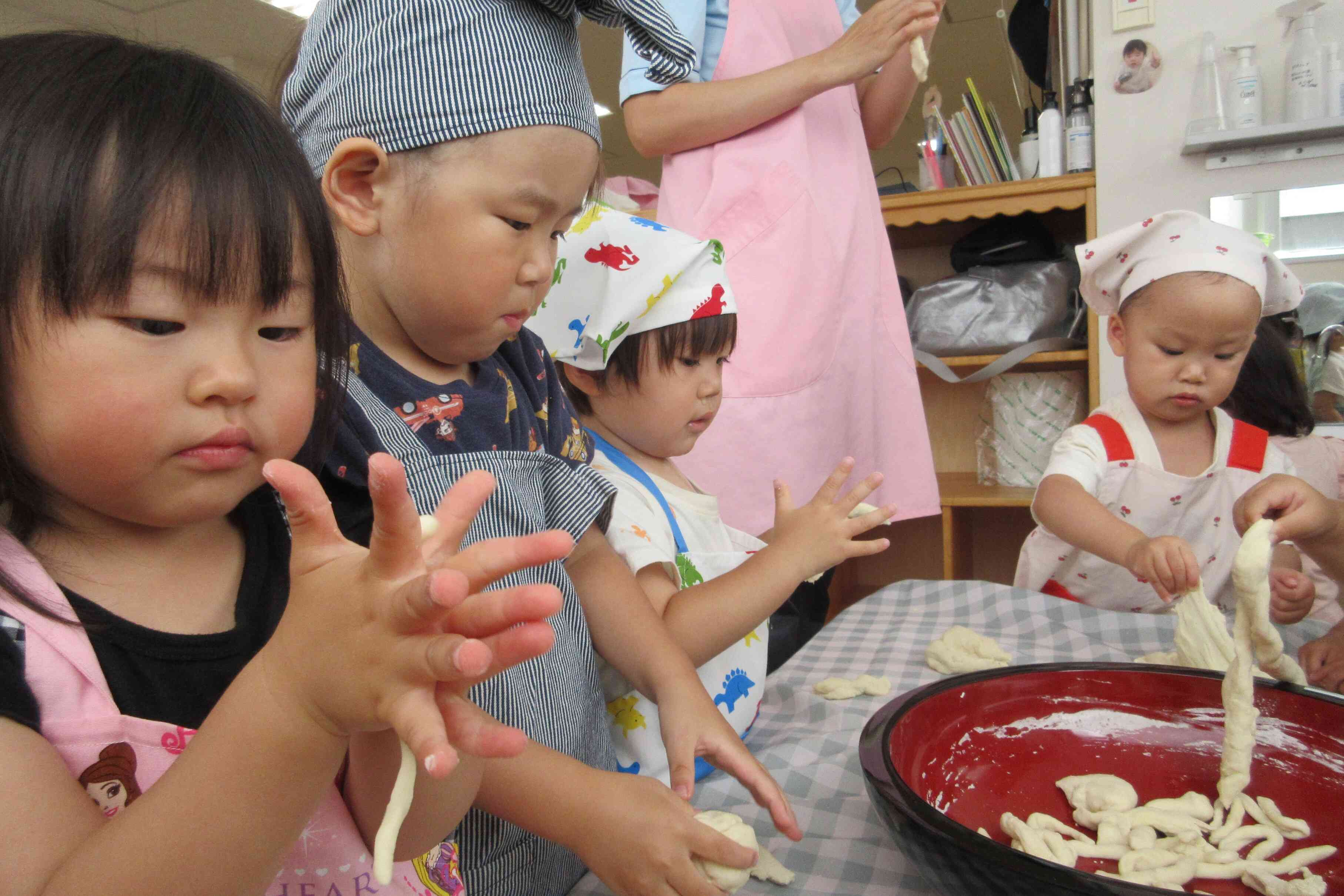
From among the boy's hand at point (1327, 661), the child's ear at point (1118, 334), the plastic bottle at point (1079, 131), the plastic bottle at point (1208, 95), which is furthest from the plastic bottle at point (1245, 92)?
the boy's hand at point (1327, 661)

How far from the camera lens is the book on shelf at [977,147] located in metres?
2.17

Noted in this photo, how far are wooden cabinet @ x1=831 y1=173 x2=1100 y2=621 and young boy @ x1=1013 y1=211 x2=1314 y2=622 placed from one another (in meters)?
0.75

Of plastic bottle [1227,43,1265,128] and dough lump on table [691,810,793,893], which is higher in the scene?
plastic bottle [1227,43,1265,128]

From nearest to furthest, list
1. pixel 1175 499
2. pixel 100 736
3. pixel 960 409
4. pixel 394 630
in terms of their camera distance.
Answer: pixel 394 630 < pixel 100 736 < pixel 1175 499 < pixel 960 409

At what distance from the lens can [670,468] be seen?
1043 millimetres

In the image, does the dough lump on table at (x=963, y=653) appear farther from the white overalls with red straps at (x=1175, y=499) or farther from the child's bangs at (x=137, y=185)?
the child's bangs at (x=137, y=185)

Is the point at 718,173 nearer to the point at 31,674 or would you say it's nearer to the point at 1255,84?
the point at 31,674

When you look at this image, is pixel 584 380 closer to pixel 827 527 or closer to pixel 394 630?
pixel 827 527

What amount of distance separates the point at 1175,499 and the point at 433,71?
3.70 ft

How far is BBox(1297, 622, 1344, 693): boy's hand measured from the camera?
0.78m

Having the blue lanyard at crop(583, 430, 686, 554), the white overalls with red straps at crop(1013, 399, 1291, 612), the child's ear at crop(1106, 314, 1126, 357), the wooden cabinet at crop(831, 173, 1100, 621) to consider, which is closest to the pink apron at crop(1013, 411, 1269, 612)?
the white overalls with red straps at crop(1013, 399, 1291, 612)

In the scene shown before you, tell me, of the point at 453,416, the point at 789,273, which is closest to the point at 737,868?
the point at 453,416

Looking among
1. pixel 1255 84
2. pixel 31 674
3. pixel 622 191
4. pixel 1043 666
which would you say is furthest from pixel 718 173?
pixel 1255 84

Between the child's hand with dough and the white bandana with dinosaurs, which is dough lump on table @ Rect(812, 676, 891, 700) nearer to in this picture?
the white bandana with dinosaurs
